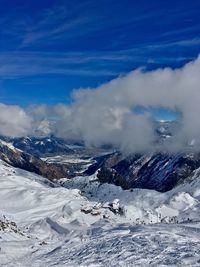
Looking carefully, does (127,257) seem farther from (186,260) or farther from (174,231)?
(174,231)

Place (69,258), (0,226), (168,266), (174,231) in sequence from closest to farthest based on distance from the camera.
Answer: (168,266) < (69,258) < (174,231) < (0,226)

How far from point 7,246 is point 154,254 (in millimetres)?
27411

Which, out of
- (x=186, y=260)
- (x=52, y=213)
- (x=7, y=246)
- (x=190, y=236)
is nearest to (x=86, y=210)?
(x=52, y=213)

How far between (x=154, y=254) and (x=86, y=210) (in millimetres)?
123273

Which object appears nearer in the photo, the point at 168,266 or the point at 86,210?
the point at 168,266

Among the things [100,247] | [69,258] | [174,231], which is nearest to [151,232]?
[174,231]

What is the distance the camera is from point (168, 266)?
4084cm

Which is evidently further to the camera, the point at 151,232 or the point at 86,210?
the point at 86,210

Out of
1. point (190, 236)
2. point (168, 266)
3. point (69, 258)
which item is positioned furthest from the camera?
point (190, 236)

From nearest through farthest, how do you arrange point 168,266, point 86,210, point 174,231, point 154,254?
point 168,266
point 154,254
point 174,231
point 86,210

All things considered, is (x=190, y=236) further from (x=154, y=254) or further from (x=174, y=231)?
(x=154, y=254)

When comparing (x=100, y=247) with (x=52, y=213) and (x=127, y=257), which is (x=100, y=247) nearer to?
(x=127, y=257)

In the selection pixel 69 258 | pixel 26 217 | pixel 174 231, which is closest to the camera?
pixel 69 258

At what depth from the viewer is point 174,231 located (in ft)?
195
